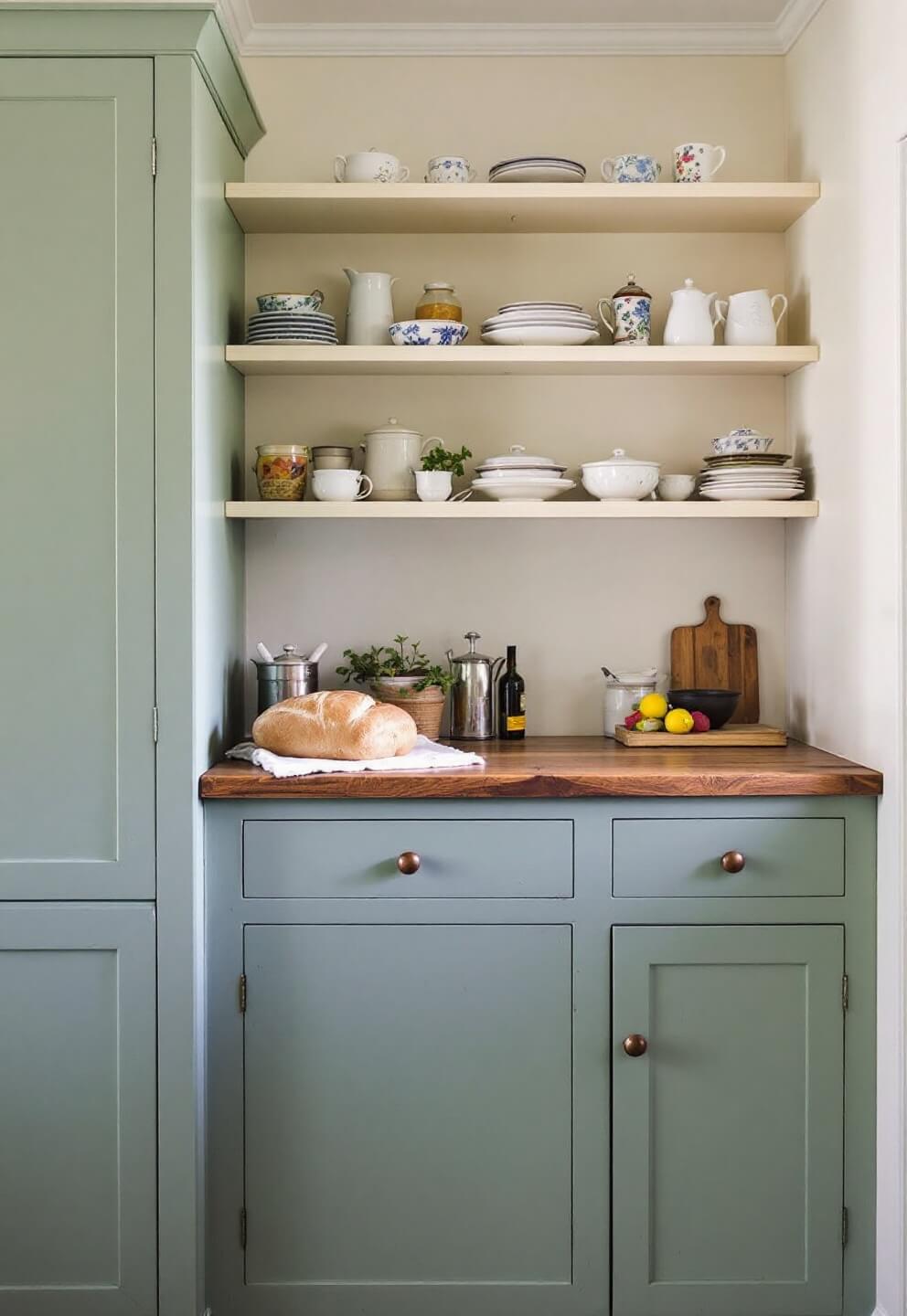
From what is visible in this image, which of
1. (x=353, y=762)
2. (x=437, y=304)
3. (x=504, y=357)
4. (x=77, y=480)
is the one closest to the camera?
(x=77, y=480)

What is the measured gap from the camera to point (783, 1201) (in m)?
2.21

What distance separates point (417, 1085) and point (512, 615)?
113 centimetres

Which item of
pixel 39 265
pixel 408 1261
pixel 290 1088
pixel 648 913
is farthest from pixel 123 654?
pixel 408 1261

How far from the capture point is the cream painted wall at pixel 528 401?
2.80m

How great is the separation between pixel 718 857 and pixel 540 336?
1179 mm

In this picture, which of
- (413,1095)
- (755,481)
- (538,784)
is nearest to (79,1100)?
(413,1095)

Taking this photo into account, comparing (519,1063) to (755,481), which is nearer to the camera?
(519,1063)

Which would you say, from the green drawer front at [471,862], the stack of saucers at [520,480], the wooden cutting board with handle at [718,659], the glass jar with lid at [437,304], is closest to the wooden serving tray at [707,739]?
the wooden cutting board with handle at [718,659]

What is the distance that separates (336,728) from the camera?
7.47 ft

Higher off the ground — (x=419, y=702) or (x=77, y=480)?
(x=77, y=480)

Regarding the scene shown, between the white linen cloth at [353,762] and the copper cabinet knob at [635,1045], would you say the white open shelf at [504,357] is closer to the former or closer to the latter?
the white linen cloth at [353,762]

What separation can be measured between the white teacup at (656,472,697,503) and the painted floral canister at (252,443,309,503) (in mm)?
814

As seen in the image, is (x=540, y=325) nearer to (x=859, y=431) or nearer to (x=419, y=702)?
(x=859, y=431)

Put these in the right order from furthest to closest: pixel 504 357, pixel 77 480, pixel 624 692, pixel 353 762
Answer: pixel 624 692 → pixel 504 357 → pixel 353 762 → pixel 77 480
